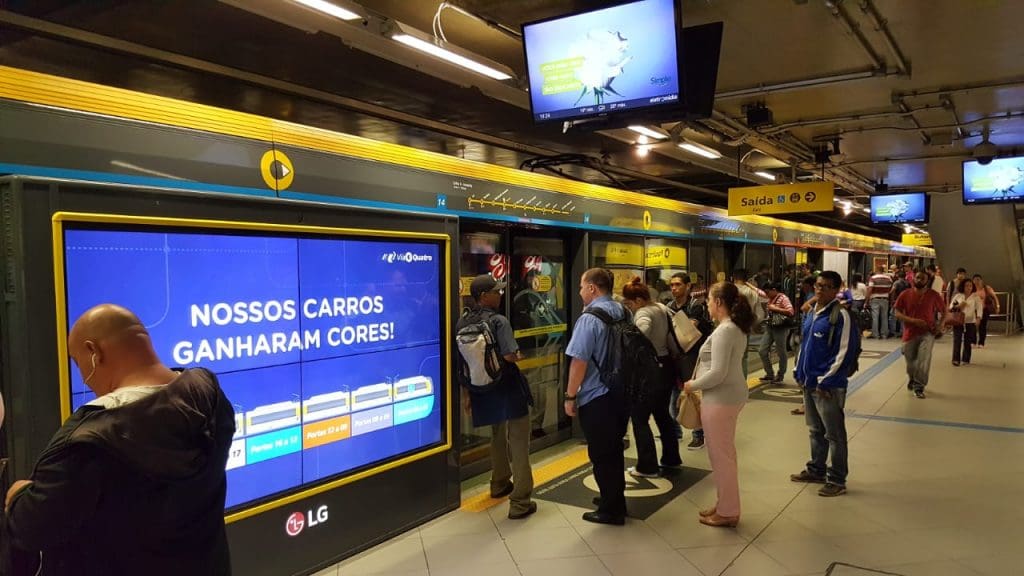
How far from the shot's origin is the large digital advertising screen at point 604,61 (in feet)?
12.6

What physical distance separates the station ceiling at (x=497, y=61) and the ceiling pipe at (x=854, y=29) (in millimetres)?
23

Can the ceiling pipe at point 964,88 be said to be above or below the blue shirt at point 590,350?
above

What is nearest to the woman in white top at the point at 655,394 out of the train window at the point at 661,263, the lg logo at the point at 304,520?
the train window at the point at 661,263

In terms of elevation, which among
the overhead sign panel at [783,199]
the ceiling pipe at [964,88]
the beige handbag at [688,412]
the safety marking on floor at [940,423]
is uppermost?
the ceiling pipe at [964,88]

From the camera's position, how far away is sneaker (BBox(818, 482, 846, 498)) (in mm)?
4637

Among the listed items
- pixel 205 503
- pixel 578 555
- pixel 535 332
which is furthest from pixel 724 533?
pixel 205 503

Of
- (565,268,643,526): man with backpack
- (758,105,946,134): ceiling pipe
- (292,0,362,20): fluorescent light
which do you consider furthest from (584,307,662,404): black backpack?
(758,105,946,134): ceiling pipe

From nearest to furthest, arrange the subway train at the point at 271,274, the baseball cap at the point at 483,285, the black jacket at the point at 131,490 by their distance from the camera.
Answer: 1. the black jacket at the point at 131,490
2. the subway train at the point at 271,274
3. the baseball cap at the point at 483,285

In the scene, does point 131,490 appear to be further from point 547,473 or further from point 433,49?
point 547,473

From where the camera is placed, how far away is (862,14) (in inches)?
204

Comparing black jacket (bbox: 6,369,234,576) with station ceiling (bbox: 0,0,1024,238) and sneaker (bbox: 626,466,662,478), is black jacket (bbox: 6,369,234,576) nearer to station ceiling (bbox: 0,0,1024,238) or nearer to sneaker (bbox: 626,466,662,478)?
station ceiling (bbox: 0,0,1024,238)

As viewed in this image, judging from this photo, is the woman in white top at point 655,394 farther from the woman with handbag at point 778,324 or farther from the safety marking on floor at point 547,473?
the woman with handbag at point 778,324

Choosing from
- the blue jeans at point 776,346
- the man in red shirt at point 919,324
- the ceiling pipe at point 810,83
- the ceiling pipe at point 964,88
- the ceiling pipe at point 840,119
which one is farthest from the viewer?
the blue jeans at point 776,346

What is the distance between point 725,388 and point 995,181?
8.93 metres
